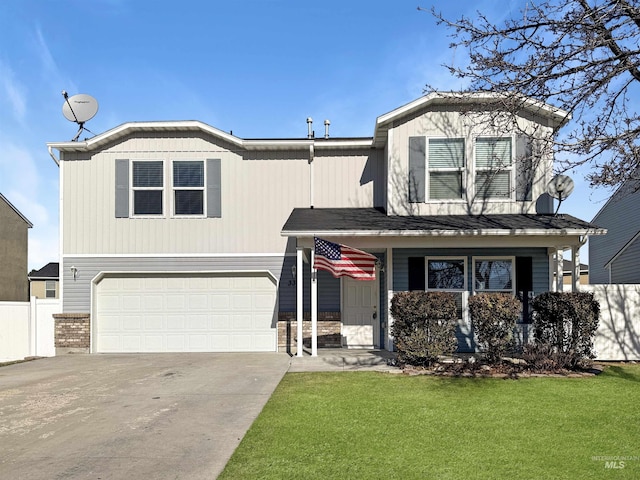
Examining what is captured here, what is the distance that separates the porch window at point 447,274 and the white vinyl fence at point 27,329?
9649 millimetres

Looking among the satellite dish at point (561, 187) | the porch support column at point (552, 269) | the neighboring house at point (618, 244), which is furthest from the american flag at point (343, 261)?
the neighboring house at point (618, 244)

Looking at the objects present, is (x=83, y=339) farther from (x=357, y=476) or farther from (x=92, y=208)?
(x=357, y=476)

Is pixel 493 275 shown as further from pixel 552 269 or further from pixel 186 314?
pixel 186 314

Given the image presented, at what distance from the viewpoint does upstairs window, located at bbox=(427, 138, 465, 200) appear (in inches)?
468

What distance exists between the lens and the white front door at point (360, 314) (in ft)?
41.2

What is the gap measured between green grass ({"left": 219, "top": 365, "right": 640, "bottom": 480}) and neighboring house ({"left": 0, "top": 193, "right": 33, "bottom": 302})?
17.4 metres

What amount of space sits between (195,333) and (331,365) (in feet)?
15.0

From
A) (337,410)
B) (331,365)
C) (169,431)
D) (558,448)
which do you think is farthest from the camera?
(331,365)

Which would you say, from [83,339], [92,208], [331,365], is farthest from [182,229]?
[331,365]

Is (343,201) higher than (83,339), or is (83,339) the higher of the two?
(343,201)

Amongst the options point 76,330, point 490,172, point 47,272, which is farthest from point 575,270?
point 47,272

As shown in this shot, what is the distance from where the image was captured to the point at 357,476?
4.34 meters

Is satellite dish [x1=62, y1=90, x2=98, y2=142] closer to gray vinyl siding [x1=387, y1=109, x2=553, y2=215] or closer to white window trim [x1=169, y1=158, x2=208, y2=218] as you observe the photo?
white window trim [x1=169, y1=158, x2=208, y2=218]

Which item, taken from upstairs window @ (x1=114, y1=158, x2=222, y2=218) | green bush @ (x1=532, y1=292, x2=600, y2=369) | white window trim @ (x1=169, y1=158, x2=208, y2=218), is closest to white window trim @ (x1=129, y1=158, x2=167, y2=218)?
upstairs window @ (x1=114, y1=158, x2=222, y2=218)
